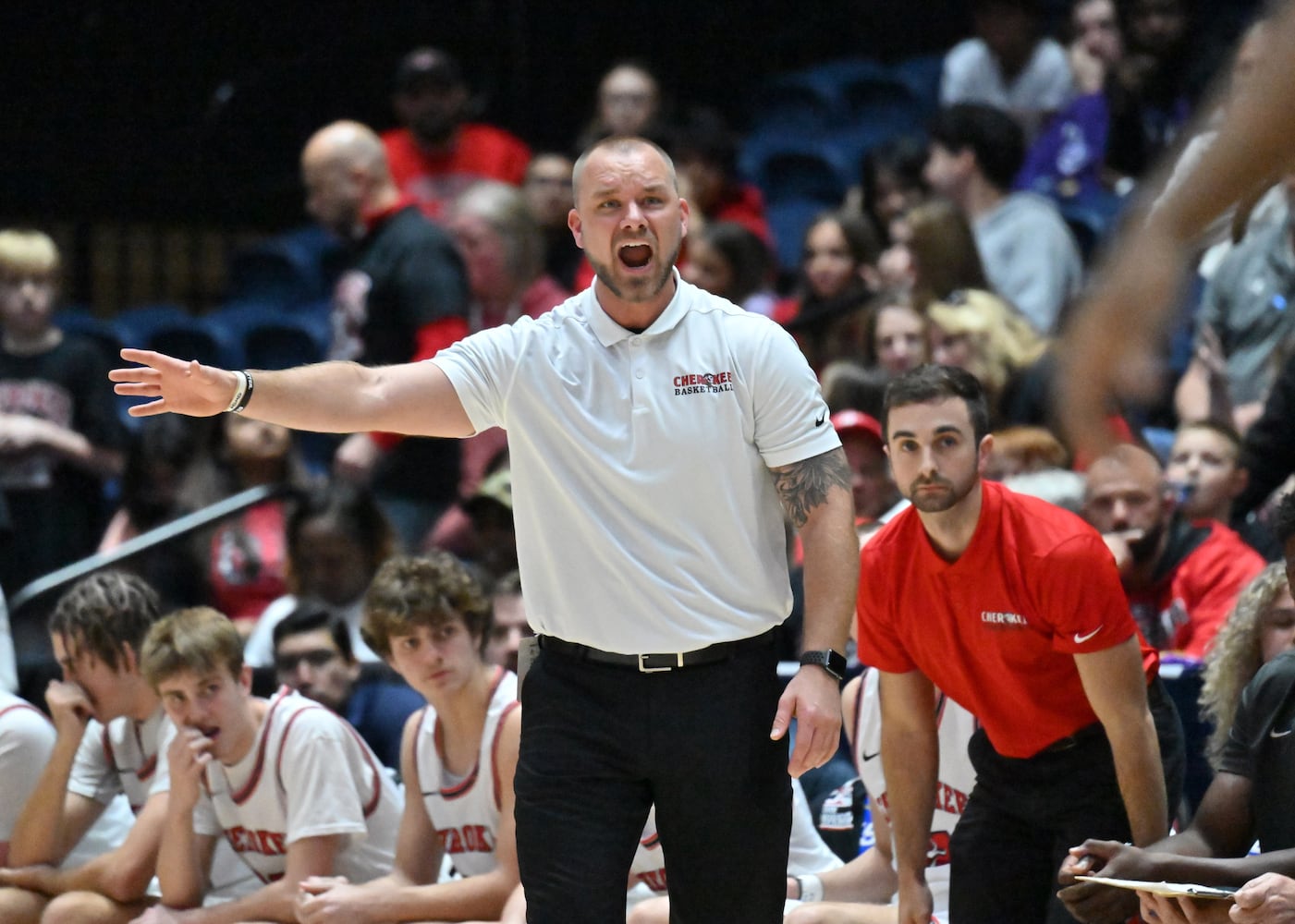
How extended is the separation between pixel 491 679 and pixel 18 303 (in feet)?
11.6

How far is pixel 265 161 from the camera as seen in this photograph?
422 inches

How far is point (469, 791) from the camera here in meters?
4.90

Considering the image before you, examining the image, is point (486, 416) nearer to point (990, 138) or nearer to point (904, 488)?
point (904, 488)

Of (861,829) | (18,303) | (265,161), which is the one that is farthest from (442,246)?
(265,161)

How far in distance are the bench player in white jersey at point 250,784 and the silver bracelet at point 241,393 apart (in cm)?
177

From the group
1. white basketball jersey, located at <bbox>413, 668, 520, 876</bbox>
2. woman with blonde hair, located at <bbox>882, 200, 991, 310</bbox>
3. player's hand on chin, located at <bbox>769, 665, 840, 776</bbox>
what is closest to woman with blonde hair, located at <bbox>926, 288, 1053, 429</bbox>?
woman with blonde hair, located at <bbox>882, 200, 991, 310</bbox>

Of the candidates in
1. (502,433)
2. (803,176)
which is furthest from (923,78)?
(502,433)

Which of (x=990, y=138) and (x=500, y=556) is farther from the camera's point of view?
(x=990, y=138)

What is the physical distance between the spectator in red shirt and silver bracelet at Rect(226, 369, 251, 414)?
5.09 m

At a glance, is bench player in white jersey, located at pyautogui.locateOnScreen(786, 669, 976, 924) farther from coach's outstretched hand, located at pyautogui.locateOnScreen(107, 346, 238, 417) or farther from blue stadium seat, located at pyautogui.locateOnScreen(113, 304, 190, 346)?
blue stadium seat, located at pyautogui.locateOnScreen(113, 304, 190, 346)

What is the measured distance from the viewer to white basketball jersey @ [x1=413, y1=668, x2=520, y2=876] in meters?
4.88

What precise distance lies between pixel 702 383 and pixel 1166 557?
2.42 meters

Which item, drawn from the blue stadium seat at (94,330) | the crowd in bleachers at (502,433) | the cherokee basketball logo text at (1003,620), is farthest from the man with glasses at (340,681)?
the blue stadium seat at (94,330)

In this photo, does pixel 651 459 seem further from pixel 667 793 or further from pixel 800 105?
pixel 800 105
